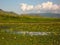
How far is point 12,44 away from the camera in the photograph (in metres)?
22.9

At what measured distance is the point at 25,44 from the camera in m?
23.1

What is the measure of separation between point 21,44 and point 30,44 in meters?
1.06

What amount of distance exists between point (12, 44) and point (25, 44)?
1430 mm

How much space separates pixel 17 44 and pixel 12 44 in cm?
55

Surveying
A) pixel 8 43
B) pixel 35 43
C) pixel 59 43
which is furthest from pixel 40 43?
pixel 8 43

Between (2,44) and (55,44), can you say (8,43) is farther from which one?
(55,44)

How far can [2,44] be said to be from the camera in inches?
904

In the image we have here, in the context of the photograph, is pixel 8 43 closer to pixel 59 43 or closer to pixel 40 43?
Result: pixel 40 43

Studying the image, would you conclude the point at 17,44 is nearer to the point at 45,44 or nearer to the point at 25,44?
the point at 25,44

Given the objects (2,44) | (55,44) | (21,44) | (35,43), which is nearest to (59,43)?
(55,44)

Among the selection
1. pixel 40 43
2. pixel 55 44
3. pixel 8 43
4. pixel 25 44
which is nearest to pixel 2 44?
pixel 8 43

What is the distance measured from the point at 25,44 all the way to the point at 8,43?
6.64 ft

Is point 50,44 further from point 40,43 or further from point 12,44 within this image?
point 12,44

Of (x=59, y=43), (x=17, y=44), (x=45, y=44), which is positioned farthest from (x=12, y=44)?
(x=59, y=43)
